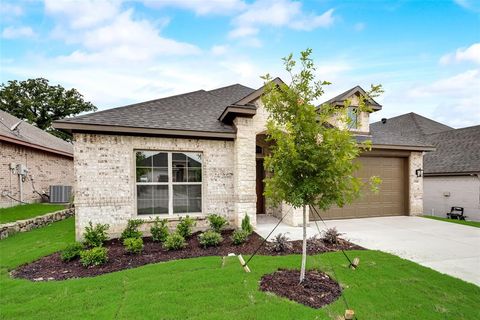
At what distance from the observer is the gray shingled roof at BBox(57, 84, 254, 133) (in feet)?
23.6

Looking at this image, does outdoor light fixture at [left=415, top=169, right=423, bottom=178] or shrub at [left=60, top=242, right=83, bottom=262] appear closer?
shrub at [left=60, top=242, right=83, bottom=262]

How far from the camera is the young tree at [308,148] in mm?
3805

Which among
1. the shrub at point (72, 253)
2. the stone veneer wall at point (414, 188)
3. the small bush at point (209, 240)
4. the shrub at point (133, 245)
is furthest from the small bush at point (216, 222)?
the stone veneer wall at point (414, 188)

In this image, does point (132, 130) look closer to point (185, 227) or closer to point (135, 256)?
point (185, 227)

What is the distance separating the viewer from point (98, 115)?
7316mm

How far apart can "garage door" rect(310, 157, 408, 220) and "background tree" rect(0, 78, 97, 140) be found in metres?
35.6

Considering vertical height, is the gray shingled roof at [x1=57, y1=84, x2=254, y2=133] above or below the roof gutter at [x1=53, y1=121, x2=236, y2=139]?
above

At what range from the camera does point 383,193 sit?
10.6m

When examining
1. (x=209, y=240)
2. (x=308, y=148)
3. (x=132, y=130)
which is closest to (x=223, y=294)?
(x=209, y=240)

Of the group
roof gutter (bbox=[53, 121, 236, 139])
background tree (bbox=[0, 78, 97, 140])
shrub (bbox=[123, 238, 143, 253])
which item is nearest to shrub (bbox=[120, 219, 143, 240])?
shrub (bbox=[123, 238, 143, 253])

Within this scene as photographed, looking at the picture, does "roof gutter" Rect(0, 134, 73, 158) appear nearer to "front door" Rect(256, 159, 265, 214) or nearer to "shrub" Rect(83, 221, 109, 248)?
"shrub" Rect(83, 221, 109, 248)

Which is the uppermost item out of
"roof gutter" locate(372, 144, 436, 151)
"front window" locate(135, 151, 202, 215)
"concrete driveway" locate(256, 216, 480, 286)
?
"roof gutter" locate(372, 144, 436, 151)

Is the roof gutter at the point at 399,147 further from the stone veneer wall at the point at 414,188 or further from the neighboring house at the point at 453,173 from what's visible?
the neighboring house at the point at 453,173

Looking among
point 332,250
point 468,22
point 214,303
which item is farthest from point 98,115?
point 468,22
